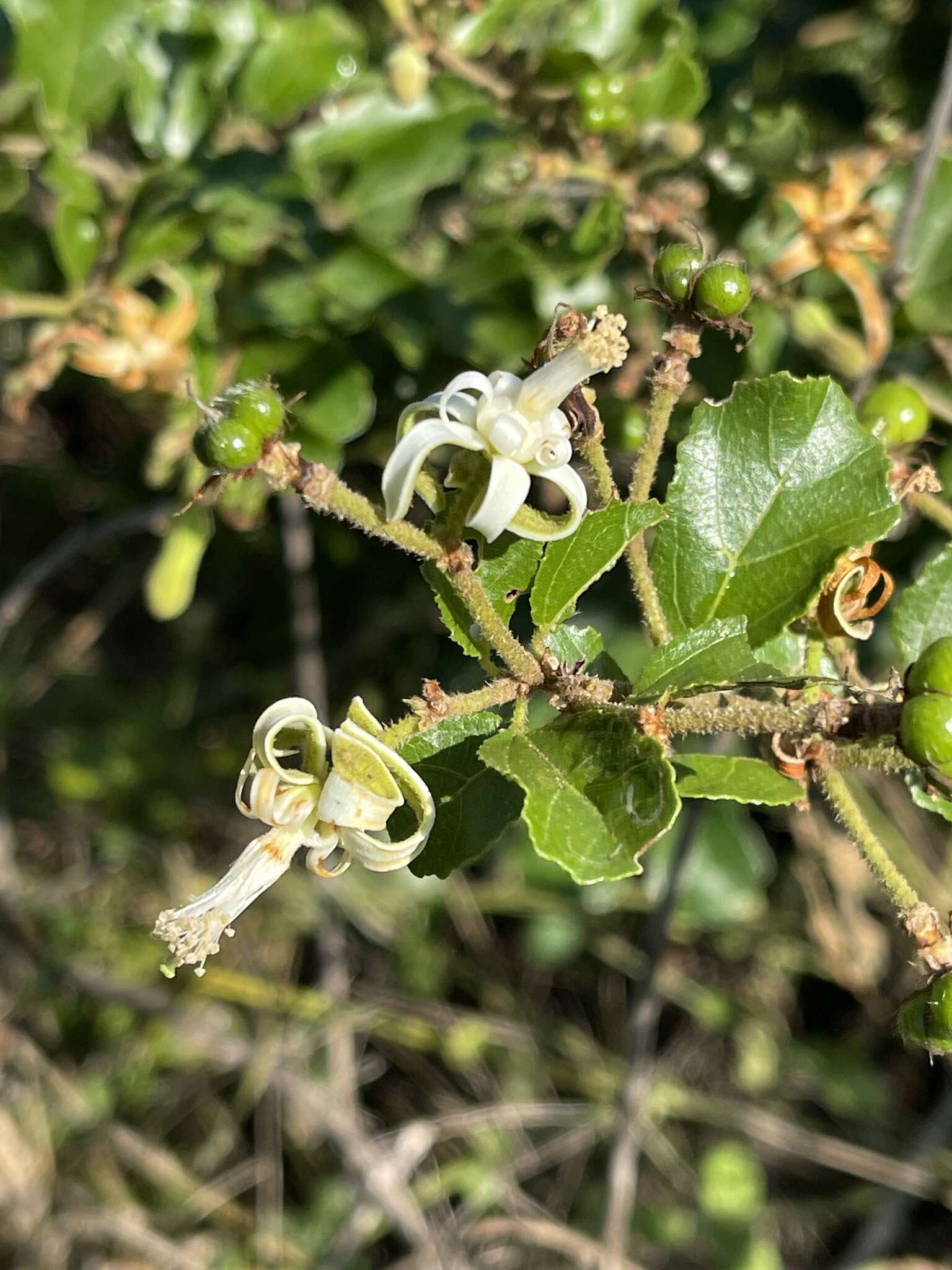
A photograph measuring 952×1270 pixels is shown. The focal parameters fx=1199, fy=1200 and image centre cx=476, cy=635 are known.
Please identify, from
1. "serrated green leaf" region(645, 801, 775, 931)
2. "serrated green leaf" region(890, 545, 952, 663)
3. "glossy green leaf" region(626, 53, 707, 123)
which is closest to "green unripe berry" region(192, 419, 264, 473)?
"serrated green leaf" region(890, 545, 952, 663)

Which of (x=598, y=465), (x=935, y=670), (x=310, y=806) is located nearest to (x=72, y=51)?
(x=598, y=465)

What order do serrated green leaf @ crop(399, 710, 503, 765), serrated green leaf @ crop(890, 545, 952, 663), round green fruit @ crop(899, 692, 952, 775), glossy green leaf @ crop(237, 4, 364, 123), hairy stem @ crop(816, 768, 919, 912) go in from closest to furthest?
round green fruit @ crop(899, 692, 952, 775) → hairy stem @ crop(816, 768, 919, 912) → serrated green leaf @ crop(399, 710, 503, 765) → serrated green leaf @ crop(890, 545, 952, 663) → glossy green leaf @ crop(237, 4, 364, 123)

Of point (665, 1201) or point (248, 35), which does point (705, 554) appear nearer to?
point (248, 35)

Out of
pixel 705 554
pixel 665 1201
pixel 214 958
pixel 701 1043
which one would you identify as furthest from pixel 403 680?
pixel 705 554

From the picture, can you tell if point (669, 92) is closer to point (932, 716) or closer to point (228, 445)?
point (228, 445)

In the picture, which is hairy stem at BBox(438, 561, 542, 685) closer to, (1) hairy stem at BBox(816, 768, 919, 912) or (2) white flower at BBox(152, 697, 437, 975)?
(2) white flower at BBox(152, 697, 437, 975)
